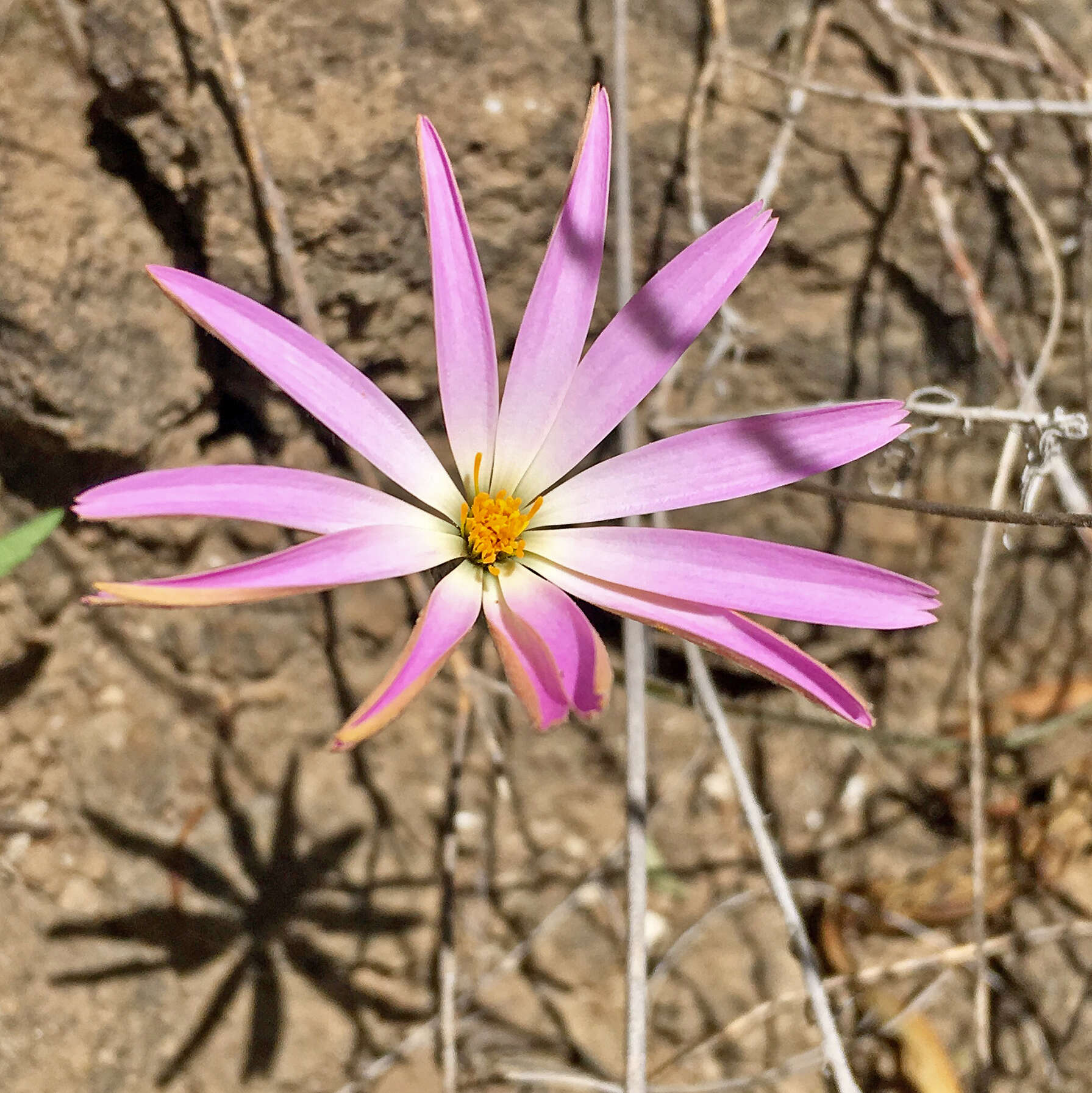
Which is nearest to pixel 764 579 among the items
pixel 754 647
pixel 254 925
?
pixel 754 647

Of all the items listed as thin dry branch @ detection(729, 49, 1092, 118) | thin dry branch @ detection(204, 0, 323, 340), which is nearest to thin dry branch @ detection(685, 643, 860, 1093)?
thin dry branch @ detection(204, 0, 323, 340)

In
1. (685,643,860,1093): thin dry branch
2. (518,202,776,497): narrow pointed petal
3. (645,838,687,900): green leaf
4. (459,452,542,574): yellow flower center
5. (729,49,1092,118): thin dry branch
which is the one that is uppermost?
(729,49,1092,118): thin dry branch

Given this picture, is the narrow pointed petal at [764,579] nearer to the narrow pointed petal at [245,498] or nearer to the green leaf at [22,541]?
the narrow pointed petal at [245,498]

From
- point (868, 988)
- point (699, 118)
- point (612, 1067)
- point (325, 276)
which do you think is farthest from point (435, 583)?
point (868, 988)

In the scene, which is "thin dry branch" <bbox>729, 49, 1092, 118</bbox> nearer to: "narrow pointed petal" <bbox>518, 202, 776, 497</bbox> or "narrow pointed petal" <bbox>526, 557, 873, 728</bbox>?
"narrow pointed petal" <bbox>518, 202, 776, 497</bbox>

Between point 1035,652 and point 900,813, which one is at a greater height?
point 1035,652

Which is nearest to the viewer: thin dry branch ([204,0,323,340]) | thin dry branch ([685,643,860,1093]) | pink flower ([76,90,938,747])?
pink flower ([76,90,938,747])

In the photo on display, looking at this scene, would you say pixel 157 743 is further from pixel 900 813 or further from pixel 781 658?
pixel 900 813
